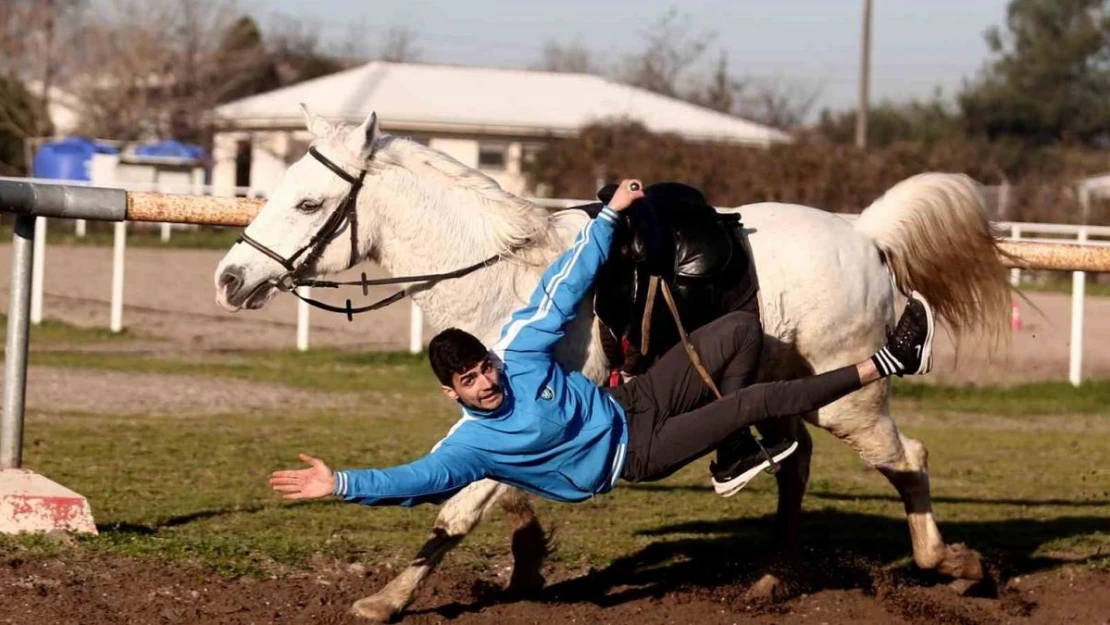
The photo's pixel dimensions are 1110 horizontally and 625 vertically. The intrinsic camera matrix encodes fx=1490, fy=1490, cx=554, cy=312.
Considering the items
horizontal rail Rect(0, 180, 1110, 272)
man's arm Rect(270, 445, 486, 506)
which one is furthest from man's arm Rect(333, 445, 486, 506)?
horizontal rail Rect(0, 180, 1110, 272)

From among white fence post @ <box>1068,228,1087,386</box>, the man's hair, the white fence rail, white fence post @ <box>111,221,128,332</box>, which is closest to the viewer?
the man's hair

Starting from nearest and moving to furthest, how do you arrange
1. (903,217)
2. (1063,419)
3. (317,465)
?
(317,465)
(903,217)
(1063,419)

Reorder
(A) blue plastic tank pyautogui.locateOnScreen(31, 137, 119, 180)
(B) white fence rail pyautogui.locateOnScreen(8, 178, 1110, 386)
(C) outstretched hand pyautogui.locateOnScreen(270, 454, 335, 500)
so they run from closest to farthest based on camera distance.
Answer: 1. (C) outstretched hand pyautogui.locateOnScreen(270, 454, 335, 500)
2. (B) white fence rail pyautogui.locateOnScreen(8, 178, 1110, 386)
3. (A) blue plastic tank pyautogui.locateOnScreen(31, 137, 119, 180)

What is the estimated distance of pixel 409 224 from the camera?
227 inches

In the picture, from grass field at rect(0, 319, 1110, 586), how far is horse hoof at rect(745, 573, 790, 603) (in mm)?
755

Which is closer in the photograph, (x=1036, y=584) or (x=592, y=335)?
(x=592, y=335)

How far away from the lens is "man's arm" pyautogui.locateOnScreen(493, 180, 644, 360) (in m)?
5.41

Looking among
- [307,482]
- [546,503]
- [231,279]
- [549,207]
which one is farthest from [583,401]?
[549,207]

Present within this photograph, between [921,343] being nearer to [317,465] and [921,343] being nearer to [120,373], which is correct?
[317,465]

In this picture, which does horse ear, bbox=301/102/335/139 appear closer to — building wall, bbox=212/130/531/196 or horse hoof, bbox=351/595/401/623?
horse hoof, bbox=351/595/401/623

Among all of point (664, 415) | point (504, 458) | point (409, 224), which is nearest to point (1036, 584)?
point (664, 415)

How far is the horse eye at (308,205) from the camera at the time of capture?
5.64 m

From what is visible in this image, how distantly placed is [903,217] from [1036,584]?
1.76 metres

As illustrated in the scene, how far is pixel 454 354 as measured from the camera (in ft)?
16.7
